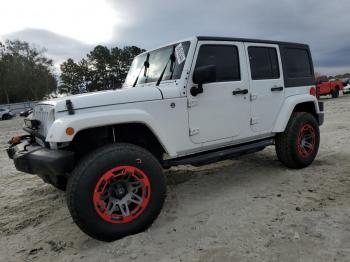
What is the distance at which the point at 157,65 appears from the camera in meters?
4.27

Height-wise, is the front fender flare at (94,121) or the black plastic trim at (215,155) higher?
the front fender flare at (94,121)

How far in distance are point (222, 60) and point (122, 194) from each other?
2.15 m

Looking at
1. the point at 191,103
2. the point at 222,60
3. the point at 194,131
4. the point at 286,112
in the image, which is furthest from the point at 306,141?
the point at 191,103

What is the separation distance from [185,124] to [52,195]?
2351 millimetres

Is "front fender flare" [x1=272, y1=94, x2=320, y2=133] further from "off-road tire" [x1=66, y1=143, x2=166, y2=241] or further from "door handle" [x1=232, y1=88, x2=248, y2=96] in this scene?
"off-road tire" [x1=66, y1=143, x2=166, y2=241]

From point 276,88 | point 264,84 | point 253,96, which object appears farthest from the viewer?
point 276,88

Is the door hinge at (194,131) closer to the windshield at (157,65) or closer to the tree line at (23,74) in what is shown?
the windshield at (157,65)

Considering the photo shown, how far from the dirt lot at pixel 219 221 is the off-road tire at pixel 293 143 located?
0.56 ft

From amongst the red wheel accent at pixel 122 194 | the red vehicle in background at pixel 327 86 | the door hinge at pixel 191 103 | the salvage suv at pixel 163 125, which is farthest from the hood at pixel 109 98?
the red vehicle in background at pixel 327 86

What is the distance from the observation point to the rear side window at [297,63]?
5.07 metres

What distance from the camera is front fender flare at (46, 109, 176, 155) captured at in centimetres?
289

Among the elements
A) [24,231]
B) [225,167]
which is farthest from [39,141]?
[225,167]

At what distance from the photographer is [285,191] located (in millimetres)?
4211

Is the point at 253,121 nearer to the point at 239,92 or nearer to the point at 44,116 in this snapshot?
the point at 239,92
